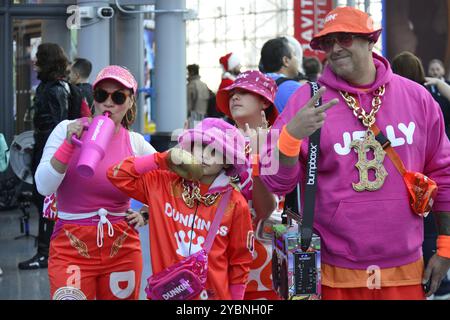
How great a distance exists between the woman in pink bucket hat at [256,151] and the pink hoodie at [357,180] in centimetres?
44

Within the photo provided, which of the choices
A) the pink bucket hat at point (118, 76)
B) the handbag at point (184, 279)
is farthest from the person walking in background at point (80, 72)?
the handbag at point (184, 279)

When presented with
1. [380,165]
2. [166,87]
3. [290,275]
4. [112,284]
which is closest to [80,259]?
[112,284]

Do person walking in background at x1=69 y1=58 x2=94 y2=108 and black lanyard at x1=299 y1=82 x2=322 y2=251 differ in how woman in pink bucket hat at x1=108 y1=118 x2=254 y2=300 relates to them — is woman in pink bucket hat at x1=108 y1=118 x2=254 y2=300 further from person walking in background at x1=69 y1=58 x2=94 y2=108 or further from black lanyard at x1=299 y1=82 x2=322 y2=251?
person walking in background at x1=69 y1=58 x2=94 y2=108

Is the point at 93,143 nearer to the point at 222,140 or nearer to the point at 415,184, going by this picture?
the point at 222,140

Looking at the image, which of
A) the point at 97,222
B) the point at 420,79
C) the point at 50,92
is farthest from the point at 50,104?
the point at 97,222

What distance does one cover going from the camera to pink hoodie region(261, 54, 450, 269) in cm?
331

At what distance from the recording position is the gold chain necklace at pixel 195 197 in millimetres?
3705

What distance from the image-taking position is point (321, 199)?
11.0ft

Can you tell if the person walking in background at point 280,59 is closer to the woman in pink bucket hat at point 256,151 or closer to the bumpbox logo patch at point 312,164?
the woman in pink bucket hat at point 256,151

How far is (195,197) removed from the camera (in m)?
3.71

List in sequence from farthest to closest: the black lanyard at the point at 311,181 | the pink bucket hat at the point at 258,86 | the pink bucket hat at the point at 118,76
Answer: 1. the pink bucket hat at the point at 258,86
2. the pink bucket hat at the point at 118,76
3. the black lanyard at the point at 311,181

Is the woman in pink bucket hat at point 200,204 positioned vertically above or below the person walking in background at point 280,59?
below

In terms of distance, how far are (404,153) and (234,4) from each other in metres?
35.9
